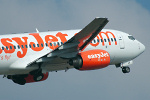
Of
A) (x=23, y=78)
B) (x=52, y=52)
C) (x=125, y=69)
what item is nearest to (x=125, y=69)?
(x=125, y=69)

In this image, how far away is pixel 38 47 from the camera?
1809 inches

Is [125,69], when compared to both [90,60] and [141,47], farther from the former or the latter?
[90,60]

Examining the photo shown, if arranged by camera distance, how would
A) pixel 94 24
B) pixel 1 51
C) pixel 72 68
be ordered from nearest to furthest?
pixel 94 24, pixel 1 51, pixel 72 68

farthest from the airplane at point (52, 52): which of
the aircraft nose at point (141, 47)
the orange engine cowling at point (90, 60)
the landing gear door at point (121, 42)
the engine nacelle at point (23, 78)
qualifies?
the aircraft nose at point (141, 47)

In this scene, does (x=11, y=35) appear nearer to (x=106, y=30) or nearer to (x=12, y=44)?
(x=12, y=44)

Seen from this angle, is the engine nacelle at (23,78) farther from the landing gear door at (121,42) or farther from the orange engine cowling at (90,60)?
the landing gear door at (121,42)

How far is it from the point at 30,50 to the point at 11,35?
6.94 ft

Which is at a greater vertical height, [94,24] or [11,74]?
[94,24]

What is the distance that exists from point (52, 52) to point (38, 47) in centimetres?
321

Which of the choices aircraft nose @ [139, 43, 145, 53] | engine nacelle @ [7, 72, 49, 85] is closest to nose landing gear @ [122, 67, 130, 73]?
aircraft nose @ [139, 43, 145, 53]

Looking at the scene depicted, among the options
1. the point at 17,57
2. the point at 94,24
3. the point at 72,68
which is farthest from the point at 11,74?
the point at 94,24

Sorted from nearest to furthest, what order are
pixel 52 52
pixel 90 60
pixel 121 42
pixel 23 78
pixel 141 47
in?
pixel 52 52, pixel 90 60, pixel 23 78, pixel 121 42, pixel 141 47

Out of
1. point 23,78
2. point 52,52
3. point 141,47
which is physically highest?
point 141,47

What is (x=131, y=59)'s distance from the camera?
52344 mm
